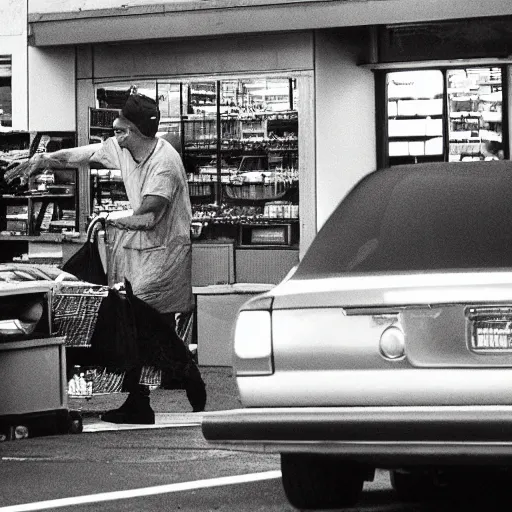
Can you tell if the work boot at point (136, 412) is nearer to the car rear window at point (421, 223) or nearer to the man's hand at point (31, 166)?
the man's hand at point (31, 166)

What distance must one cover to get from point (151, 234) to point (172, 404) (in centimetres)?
166

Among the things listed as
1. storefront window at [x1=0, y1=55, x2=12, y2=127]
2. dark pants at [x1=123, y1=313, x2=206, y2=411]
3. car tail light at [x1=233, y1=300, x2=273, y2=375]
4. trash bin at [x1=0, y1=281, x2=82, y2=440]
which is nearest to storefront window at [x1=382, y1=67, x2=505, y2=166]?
storefront window at [x1=0, y1=55, x2=12, y2=127]

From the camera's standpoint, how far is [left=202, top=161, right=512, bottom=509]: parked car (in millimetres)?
5855

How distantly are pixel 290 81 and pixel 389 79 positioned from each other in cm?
103

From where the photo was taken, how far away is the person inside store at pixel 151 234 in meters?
10.7

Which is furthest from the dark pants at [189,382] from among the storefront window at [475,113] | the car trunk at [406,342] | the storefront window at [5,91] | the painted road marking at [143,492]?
the storefront window at [5,91]

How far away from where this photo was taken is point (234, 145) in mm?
17625

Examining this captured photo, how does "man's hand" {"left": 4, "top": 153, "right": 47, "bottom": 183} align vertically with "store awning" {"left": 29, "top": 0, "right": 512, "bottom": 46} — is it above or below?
below

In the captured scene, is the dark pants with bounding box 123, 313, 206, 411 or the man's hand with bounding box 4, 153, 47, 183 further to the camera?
the man's hand with bounding box 4, 153, 47, 183

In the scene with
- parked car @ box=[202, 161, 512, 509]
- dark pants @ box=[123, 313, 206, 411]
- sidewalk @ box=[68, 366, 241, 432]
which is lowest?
sidewalk @ box=[68, 366, 241, 432]

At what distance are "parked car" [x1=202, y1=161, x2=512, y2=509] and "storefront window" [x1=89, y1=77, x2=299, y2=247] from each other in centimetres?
1049

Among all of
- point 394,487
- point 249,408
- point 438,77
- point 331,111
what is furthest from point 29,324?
point 438,77

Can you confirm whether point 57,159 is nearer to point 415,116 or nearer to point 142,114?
point 142,114

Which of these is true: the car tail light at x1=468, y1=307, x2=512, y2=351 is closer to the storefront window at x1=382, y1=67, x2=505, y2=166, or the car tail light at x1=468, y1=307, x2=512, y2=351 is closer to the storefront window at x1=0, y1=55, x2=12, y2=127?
the storefront window at x1=382, y1=67, x2=505, y2=166
